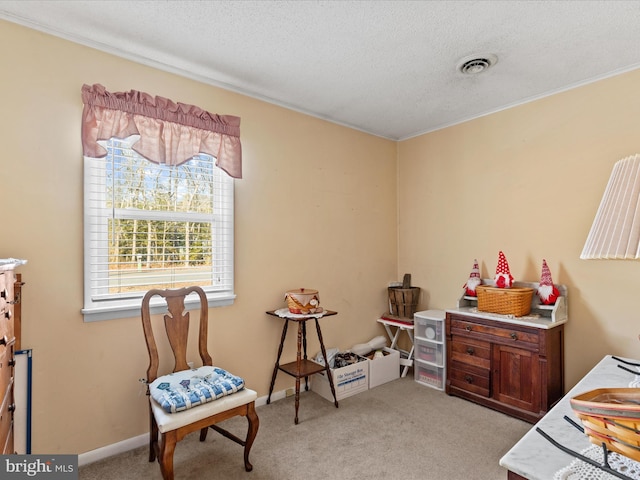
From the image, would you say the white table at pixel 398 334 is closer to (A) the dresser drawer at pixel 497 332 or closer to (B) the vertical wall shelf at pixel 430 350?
(B) the vertical wall shelf at pixel 430 350

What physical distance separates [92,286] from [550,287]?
317 centimetres

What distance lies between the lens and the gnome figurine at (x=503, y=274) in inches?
113

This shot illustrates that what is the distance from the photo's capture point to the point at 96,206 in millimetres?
2152

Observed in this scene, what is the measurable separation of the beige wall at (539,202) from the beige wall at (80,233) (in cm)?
100

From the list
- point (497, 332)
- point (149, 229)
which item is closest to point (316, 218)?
point (149, 229)

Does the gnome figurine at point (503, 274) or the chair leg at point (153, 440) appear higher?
the gnome figurine at point (503, 274)

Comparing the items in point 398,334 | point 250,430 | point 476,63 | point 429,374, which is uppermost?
point 476,63

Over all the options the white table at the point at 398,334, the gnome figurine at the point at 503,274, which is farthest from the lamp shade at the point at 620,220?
the white table at the point at 398,334

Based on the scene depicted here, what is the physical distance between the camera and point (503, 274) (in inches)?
114

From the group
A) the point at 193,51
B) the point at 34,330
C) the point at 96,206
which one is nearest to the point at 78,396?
the point at 34,330

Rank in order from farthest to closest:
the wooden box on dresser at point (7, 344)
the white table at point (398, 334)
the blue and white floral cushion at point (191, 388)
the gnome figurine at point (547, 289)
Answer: the white table at point (398, 334)
the gnome figurine at point (547, 289)
the blue and white floral cushion at point (191, 388)
the wooden box on dresser at point (7, 344)

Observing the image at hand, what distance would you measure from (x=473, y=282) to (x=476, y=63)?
1.77 meters

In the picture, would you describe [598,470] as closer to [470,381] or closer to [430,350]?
[470,381]

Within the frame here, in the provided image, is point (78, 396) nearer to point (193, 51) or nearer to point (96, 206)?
point (96, 206)
